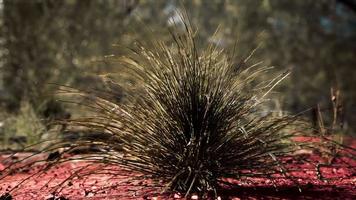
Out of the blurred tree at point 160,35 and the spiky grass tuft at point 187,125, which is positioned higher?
the blurred tree at point 160,35

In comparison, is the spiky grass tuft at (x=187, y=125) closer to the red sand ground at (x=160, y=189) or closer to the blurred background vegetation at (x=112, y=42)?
the red sand ground at (x=160, y=189)

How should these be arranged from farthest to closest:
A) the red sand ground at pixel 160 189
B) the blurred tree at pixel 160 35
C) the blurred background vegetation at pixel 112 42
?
1. the blurred tree at pixel 160 35
2. the blurred background vegetation at pixel 112 42
3. the red sand ground at pixel 160 189

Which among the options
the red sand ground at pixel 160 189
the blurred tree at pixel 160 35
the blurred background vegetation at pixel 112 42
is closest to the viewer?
the red sand ground at pixel 160 189

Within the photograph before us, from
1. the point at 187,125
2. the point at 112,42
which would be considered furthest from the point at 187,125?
the point at 112,42

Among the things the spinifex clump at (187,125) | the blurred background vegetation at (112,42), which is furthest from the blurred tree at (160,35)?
the spinifex clump at (187,125)

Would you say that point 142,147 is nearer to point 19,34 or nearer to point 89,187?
point 89,187

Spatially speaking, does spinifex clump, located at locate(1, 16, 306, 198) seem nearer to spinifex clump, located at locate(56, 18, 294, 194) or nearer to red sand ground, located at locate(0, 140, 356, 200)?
spinifex clump, located at locate(56, 18, 294, 194)

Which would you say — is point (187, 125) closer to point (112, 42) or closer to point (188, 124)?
point (188, 124)

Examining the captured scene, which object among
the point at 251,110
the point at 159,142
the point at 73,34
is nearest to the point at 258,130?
the point at 251,110

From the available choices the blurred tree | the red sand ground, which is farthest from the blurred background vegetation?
the red sand ground
